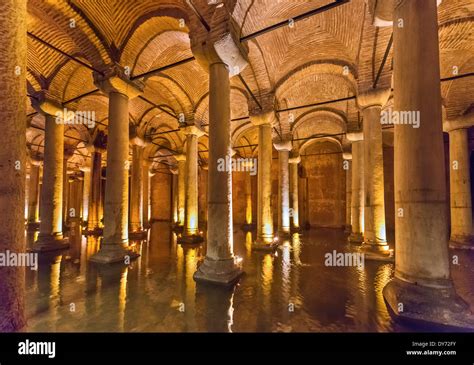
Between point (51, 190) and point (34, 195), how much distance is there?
10.7m

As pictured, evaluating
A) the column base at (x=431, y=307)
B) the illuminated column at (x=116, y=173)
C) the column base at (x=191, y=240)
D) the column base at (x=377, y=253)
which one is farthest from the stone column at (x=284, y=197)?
the column base at (x=431, y=307)

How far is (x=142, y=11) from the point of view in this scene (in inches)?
284

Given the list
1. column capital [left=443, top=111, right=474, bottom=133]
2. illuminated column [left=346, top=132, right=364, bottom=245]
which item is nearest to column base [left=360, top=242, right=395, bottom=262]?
illuminated column [left=346, top=132, right=364, bottom=245]

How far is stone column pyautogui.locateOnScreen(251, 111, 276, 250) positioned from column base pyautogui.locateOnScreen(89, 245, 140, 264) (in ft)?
15.5

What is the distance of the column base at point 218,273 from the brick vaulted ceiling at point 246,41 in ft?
18.6

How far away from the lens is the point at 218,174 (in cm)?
552

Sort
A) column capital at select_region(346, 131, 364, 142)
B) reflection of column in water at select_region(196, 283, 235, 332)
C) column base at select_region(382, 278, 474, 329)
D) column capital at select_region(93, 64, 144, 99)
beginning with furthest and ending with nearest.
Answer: column capital at select_region(346, 131, 364, 142), column capital at select_region(93, 64, 144, 99), reflection of column in water at select_region(196, 283, 235, 332), column base at select_region(382, 278, 474, 329)

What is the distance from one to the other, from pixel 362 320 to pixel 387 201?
16494 mm

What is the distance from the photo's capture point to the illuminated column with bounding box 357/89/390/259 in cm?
784

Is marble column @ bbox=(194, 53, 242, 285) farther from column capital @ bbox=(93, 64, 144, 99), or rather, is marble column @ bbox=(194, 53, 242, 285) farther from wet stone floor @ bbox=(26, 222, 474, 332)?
column capital @ bbox=(93, 64, 144, 99)

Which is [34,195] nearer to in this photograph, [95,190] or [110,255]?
[95,190]

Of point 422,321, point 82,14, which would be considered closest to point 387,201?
point 422,321

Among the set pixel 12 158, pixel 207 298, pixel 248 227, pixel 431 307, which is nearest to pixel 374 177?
pixel 431 307
